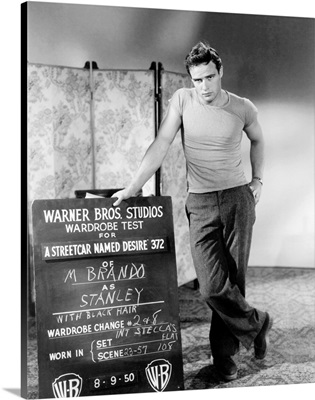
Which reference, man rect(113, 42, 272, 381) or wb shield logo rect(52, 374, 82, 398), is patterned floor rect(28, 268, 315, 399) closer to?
man rect(113, 42, 272, 381)

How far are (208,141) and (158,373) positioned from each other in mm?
1216

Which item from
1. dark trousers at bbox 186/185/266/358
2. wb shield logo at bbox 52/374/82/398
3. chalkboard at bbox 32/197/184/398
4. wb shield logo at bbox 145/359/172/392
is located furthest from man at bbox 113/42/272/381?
wb shield logo at bbox 52/374/82/398

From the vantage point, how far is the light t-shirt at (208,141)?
9.91 feet

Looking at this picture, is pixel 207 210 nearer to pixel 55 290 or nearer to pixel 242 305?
pixel 242 305

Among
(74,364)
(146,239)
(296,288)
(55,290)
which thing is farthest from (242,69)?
(74,364)

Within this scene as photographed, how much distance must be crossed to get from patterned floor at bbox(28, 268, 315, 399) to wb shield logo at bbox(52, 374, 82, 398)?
0.58 ft

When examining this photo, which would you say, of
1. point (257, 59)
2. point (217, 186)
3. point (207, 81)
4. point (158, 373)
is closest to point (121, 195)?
point (217, 186)

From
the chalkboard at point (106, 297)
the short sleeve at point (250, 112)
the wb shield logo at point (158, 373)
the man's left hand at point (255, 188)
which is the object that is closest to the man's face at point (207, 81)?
the short sleeve at point (250, 112)

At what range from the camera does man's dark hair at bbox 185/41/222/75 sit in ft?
9.94

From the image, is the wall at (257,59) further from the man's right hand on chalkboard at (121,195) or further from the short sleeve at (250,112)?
the man's right hand on chalkboard at (121,195)

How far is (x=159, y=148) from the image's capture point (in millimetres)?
3021

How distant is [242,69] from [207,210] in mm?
784

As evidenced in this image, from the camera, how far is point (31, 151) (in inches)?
114

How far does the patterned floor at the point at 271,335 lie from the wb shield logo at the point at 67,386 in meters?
0.18
